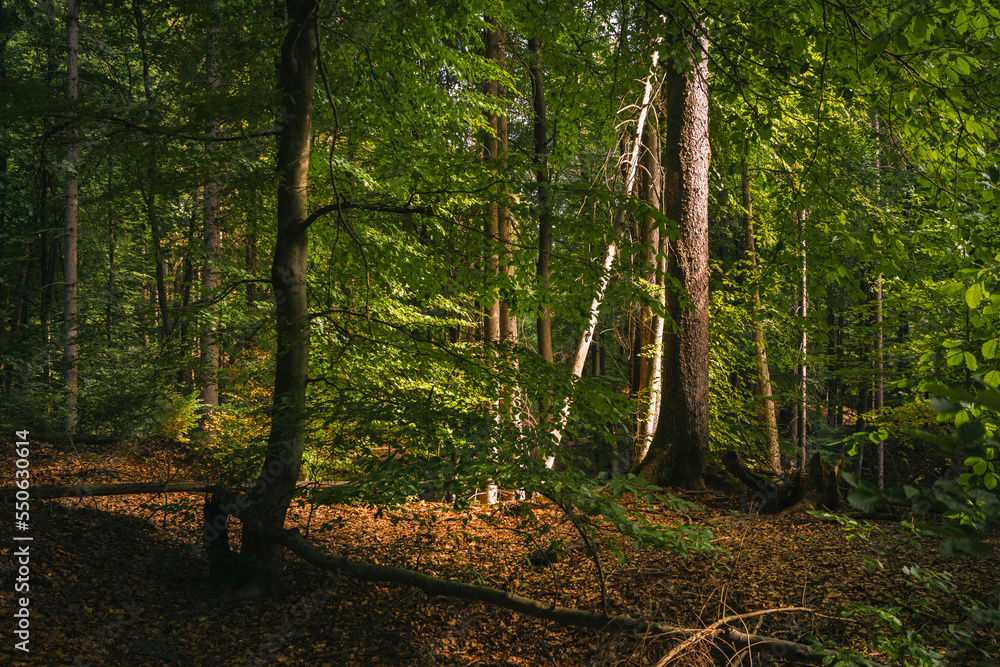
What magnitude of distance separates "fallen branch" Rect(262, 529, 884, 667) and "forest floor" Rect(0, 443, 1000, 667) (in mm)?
118

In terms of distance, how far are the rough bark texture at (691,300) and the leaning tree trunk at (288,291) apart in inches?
165

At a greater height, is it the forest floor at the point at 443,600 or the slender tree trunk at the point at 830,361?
the slender tree trunk at the point at 830,361

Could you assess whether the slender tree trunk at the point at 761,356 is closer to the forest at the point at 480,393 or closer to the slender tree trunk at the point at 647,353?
the slender tree trunk at the point at 647,353

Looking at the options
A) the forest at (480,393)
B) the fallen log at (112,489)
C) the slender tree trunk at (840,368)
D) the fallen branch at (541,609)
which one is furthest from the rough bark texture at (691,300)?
the fallen log at (112,489)

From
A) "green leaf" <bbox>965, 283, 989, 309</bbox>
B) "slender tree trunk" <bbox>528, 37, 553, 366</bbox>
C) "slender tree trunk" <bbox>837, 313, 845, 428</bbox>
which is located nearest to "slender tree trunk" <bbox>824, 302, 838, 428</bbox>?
"slender tree trunk" <bbox>837, 313, 845, 428</bbox>

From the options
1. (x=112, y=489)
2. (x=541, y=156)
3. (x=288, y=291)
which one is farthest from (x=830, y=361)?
(x=112, y=489)

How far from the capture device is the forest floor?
129 inches

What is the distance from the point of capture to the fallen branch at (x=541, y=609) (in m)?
2.89

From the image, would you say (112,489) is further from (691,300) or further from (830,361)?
(830,361)

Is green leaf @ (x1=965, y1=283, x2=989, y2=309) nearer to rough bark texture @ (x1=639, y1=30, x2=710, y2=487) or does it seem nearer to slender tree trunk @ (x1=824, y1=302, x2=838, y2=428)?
slender tree trunk @ (x1=824, y1=302, x2=838, y2=428)

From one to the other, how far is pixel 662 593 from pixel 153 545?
4.55 metres

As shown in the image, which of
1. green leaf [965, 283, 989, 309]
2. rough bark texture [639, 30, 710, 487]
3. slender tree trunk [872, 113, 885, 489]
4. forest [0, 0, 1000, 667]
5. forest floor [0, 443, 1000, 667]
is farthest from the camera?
slender tree trunk [872, 113, 885, 489]

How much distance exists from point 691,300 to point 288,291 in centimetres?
480

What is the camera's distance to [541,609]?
3.43 m
